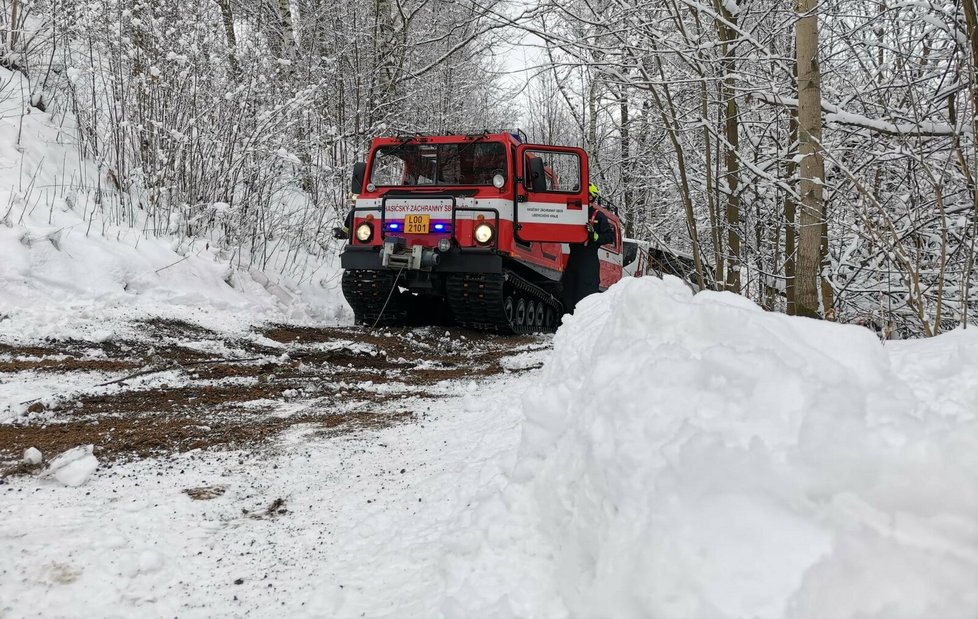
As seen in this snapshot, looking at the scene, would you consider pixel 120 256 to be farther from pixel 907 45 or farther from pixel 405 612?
pixel 907 45

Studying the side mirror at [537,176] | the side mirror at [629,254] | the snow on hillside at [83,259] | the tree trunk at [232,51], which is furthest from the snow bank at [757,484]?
the side mirror at [629,254]

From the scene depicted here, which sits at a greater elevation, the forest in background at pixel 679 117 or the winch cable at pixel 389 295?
the forest in background at pixel 679 117

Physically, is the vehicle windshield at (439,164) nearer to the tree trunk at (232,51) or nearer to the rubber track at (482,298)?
the rubber track at (482,298)

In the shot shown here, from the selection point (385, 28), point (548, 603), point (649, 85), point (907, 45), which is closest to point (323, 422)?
point (548, 603)

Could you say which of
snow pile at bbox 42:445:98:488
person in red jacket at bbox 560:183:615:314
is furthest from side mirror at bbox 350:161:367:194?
snow pile at bbox 42:445:98:488

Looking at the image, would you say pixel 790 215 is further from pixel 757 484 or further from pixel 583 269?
pixel 757 484

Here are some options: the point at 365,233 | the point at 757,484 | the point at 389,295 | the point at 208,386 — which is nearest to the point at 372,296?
the point at 389,295

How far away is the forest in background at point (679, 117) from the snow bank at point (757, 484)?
2299 mm

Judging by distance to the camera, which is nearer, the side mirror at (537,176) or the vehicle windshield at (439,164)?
the side mirror at (537,176)

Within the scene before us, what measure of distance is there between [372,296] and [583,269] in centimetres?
318

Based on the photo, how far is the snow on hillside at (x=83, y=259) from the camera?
19.1 ft

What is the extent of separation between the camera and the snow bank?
1.18 metres

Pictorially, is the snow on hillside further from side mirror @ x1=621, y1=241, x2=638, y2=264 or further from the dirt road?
side mirror @ x1=621, y1=241, x2=638, y2=264

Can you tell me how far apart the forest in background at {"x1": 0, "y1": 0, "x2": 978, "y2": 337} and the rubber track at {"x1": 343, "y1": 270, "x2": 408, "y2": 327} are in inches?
58.8
